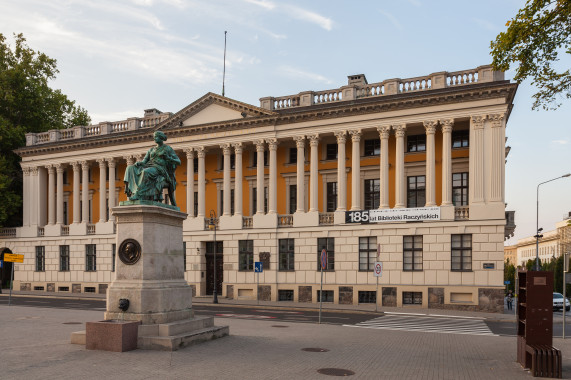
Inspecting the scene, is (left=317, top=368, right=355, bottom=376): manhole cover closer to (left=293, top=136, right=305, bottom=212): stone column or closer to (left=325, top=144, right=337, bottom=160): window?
(left=293, top=136, right=305, bottom=212): stone column

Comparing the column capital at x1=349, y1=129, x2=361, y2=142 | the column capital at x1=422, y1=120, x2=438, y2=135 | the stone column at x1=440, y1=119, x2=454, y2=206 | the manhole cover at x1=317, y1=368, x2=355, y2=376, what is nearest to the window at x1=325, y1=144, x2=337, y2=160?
the column capital at x1=349, y1=129, x2=361, y2=142

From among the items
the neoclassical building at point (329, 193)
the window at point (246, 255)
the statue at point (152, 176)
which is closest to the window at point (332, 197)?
the neoclassical building at point (329, 193)

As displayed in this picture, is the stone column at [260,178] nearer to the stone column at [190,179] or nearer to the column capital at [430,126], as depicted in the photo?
the stone column at [190,179]

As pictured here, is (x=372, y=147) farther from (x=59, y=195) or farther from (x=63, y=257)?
(x=63, y=257)

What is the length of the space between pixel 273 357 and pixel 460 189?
2400 centimetres

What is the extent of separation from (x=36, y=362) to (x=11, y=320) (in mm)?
10484

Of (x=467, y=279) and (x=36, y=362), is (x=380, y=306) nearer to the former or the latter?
(x=467, y=279)

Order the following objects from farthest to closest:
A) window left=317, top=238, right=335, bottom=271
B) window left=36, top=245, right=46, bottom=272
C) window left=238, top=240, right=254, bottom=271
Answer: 1. window left=36, top=245, right=46, bottom=272
2. window left=238, top=240, right=254, bottom=271
3. window left=317, top=238, right=335, bottom=271

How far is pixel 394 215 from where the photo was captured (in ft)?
109

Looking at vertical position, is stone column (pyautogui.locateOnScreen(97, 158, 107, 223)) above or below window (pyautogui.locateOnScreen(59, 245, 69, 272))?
above

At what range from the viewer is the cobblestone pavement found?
10609 millimetres

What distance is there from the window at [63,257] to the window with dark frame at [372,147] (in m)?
28.2

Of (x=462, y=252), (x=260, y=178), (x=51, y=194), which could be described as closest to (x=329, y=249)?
(x=260, y=178)

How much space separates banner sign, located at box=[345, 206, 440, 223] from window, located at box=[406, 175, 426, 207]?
1.69 m
